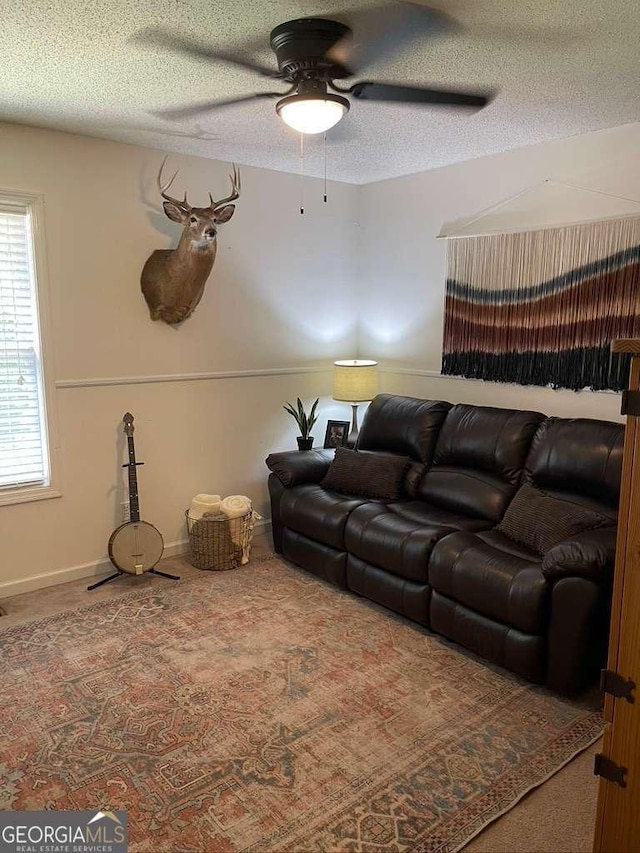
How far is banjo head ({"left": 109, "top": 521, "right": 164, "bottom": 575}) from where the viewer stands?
12.2ft

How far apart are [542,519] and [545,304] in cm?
144

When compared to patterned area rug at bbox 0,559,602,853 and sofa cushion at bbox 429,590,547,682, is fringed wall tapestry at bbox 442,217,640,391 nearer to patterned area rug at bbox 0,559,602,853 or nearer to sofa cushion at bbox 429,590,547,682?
sofa cushion at bbox 429,590,547,682

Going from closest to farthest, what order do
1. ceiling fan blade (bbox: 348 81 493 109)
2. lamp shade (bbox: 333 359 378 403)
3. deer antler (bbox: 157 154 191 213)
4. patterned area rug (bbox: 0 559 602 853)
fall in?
patterned area rug (bbox: 0 559 602 853) → ceiling fan blade (bbox: 348 81 493 109) → deer antler (bbox: 157 154 191 213) → lamp shade (bbox: 333 359 378 403)

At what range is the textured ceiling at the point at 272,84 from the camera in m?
2.08

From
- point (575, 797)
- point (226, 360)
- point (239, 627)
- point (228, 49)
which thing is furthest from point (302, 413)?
point (575, 797)

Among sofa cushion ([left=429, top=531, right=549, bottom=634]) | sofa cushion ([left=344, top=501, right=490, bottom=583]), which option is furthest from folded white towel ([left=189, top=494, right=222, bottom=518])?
sofa cushion ([left=429, top=531, right=549, bottom=634])

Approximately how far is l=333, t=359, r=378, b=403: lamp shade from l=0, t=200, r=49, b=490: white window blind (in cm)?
198

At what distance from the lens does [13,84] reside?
2758mm

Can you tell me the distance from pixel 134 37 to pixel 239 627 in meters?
2.64

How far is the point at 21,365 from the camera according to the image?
3551mm

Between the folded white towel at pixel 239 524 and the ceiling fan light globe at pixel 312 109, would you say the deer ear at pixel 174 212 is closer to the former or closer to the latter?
the ceiling fan light globe at pixel 312 109

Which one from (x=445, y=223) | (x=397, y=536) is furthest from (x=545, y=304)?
(x=397, y=536)

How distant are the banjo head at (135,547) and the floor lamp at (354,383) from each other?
154 centimetres

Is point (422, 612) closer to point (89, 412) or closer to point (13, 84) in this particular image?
point (89, 412)
